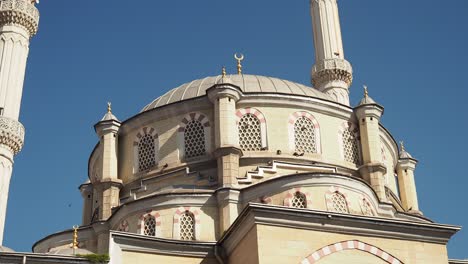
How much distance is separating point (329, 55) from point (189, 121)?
10017 mm

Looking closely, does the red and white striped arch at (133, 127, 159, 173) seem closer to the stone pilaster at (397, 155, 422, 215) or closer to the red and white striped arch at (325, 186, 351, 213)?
the red and white striped arch at (325, 186, 351, 213)

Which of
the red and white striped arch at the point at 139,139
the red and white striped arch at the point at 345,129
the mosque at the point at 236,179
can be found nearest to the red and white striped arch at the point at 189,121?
the mosque at the point at 236,179

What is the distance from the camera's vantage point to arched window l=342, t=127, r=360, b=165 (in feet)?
67.8

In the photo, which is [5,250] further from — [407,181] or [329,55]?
[329,55]

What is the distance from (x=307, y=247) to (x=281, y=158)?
18.4ft

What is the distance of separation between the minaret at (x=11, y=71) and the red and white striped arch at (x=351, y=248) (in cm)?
853

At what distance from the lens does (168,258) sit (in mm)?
16188

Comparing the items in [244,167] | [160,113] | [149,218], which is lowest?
[149,218]

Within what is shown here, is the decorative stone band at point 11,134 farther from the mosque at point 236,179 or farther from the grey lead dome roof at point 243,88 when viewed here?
the grey lead dome roof at point 243,88

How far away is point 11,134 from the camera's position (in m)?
19.9

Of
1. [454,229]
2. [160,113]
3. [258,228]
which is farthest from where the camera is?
[160,113]

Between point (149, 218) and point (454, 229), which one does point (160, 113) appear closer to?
point (149, 218)

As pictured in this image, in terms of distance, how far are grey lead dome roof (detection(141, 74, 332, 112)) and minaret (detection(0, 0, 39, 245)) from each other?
375 cm

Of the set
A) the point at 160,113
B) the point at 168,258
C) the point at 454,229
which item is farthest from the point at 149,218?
the point at 454,229
